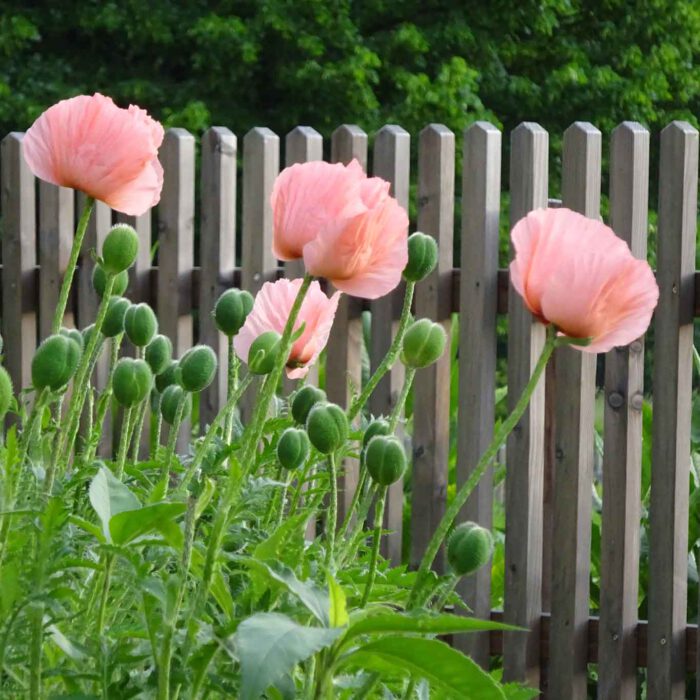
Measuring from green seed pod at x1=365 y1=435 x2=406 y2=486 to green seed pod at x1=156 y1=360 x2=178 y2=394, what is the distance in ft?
0.92

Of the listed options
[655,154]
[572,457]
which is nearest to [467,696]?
[572,457]

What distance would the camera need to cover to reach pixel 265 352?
0.72 m

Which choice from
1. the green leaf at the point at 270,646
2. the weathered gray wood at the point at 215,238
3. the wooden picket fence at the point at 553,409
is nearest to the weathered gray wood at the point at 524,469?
the wooden picket fence at the point at 553,409

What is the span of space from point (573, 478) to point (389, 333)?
606 mm

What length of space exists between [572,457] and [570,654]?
49cm

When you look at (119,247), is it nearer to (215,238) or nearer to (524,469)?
(524,469)

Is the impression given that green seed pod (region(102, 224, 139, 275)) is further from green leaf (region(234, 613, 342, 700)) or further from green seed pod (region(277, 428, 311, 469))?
green leaf (region(234, 613, 342, 700))

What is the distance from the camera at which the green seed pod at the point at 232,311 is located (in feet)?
2.60

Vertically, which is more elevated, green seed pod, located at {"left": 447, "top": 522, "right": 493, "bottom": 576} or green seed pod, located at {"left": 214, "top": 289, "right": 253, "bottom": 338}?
green seed pod, located at {"left": 214, "top": 289, "right": 253, "bottom": 338}

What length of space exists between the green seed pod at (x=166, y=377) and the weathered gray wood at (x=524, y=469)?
2.43 meters

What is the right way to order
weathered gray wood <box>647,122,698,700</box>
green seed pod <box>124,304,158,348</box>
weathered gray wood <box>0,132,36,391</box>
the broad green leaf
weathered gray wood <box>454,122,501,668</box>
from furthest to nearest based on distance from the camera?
weathered gray wood <box>0,132,36,391</box> → weathered gray wood <box>454,122,501,668</box> → weathered gray wood <box>647,122,698,700</box> → green seed pod <box>124,304,158,348</box> → the broad green leaf

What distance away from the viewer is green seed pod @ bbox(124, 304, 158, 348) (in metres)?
0.82

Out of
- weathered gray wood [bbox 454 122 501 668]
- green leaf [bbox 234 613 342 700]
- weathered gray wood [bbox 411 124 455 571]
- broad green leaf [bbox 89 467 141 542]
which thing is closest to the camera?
green leaf [bbox 234 613 342 700]

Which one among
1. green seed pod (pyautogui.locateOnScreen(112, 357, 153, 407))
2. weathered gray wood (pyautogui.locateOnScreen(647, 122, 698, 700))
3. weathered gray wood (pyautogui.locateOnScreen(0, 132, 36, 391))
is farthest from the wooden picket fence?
green seed pod (pyautogui.locateOnScreen(112, 357, 153, 407))
